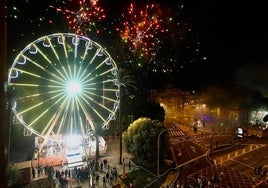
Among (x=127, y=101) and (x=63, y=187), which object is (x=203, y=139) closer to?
(x=127, y=101)

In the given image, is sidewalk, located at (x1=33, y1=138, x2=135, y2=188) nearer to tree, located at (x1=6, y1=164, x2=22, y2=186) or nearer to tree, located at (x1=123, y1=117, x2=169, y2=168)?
tree, located at (x1=123, y1=117, x2=169, y2=168)

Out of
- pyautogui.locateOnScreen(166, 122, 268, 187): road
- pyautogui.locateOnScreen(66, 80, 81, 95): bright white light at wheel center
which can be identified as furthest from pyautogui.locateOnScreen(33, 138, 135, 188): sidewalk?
pyautogui.locateOnScreen(66, 80, 81, 95): bright white light at wheel center

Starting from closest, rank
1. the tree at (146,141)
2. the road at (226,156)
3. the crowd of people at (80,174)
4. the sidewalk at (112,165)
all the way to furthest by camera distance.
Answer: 1. the crowd of people at (80,174)
2. the sidewalk at (112,165)
3. the road at (226,156)
4. the tree at (146,141)

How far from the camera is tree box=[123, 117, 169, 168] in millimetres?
34000

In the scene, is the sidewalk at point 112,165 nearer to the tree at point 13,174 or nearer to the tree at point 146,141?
the tree at point 146,141

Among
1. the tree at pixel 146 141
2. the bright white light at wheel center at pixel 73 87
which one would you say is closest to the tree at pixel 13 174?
the bright white light at wheel center at pixel 73 87

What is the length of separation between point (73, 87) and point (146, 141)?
11547mm

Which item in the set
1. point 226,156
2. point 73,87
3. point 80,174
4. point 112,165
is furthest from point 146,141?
point 226,156

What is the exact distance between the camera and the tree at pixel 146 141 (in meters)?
34.0

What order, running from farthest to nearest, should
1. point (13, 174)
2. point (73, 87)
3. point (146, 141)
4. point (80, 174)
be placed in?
point (146, 141) → point (80, 174) → point (73, 87) → point (13, 174)

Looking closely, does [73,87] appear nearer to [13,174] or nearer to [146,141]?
[13,174]

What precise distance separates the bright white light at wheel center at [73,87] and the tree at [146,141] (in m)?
10.0

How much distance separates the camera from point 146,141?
34.1 meters

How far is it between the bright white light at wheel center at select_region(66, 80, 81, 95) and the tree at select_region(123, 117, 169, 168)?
10.0 m
